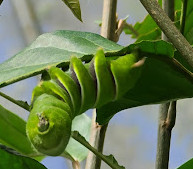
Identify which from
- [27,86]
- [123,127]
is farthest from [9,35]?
[123,127]

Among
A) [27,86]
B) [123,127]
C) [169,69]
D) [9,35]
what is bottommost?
[123,127]

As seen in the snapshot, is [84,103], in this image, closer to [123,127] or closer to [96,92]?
[96,92]

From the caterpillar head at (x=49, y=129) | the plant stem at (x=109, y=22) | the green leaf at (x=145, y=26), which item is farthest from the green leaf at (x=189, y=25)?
the caterpillar head at (x=49, y=129)

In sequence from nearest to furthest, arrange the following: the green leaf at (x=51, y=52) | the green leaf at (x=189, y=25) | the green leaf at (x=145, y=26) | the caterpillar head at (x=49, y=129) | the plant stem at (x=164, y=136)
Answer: the caterpillar head at (x=49, y=129) < the green leaf at (x=51, y=52) < the plant stem at (x=164, y=136) < the green leaf at (x=189, y=25) < the green leaf at (x=145, y=26)

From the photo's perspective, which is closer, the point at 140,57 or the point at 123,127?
the point at 140,57

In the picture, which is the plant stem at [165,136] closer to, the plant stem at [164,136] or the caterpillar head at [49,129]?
the plant stem at [164,136]

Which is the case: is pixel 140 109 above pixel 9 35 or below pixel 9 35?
below
